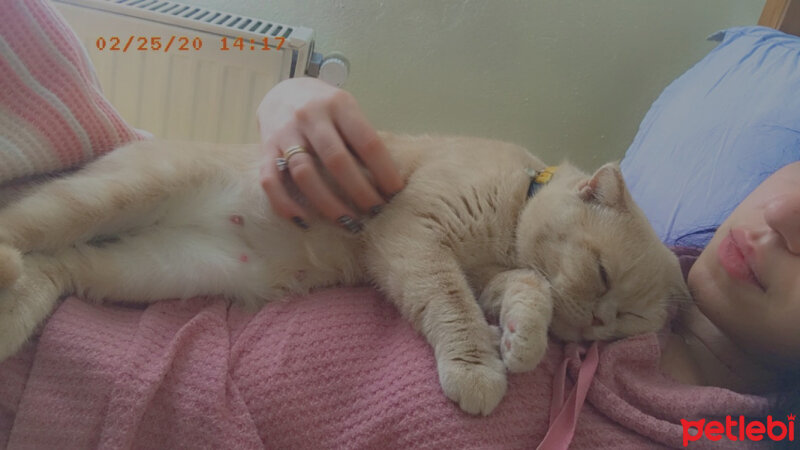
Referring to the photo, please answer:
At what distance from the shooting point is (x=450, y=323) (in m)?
0.85

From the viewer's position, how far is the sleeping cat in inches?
34.2

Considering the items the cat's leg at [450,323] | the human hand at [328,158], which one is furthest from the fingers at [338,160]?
the cat's leg at [450,323]

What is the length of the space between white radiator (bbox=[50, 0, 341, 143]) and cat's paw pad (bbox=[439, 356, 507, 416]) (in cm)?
99

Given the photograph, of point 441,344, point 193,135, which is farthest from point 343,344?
point 193,135

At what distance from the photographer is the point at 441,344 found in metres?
0.83

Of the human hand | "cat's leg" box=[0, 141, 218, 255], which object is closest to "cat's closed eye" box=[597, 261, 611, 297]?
the human hand

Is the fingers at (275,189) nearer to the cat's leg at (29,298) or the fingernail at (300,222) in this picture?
the fingernail at (300,222)

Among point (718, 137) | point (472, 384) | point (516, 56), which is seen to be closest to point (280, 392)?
point (472, 384)

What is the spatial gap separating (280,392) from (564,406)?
1.19 ft

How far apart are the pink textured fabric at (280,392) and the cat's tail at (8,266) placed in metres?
0.07

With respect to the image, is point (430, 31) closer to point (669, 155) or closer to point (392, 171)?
point (669, 155)

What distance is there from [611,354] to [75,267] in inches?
31.1

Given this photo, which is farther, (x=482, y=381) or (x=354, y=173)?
(x=354, y=173)

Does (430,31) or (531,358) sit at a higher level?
(430,31)
